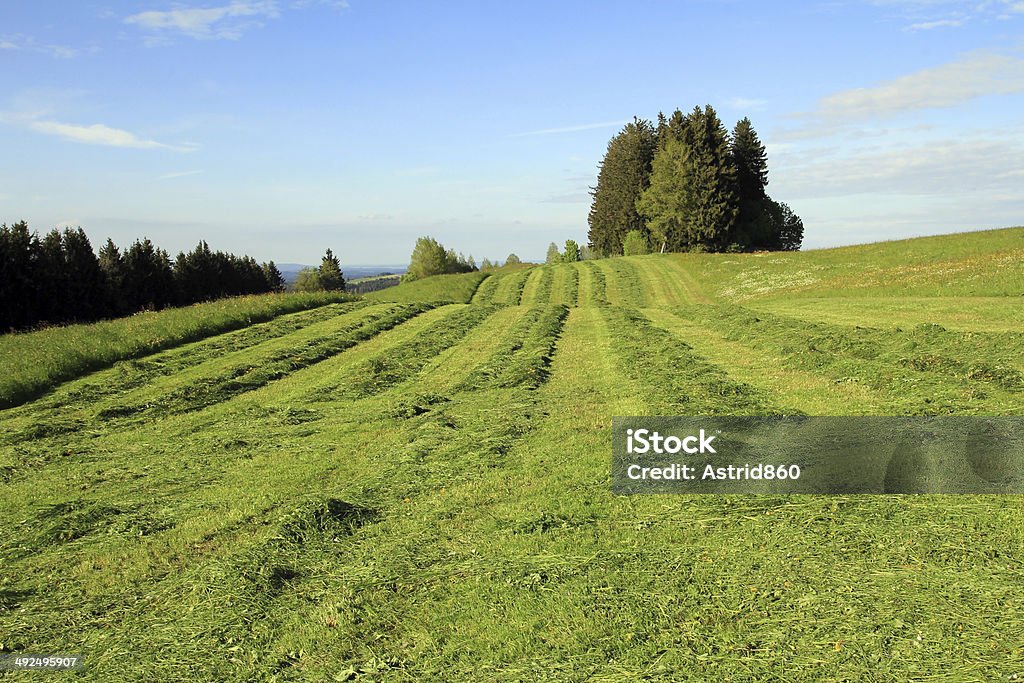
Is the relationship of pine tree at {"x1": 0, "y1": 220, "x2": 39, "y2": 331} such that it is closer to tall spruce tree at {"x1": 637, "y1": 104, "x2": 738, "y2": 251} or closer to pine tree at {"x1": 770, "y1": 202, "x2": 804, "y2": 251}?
tall spruce tree at {"x1": 637, "y1": 104, "x2": 738, "y2": 251}

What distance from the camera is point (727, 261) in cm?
5281

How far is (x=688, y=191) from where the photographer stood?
214 ft

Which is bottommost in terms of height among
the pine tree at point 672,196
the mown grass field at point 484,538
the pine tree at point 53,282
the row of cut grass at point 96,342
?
Answer: the mown grass field at point 484,538

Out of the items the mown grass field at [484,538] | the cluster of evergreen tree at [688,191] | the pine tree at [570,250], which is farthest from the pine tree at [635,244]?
the mown grass field at [484,538]

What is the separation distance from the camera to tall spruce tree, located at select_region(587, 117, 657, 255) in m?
82.4

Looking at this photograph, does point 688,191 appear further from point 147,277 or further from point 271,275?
point 271,275

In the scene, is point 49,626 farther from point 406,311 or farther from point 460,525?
point 406,311

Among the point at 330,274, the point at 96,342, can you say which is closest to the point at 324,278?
the point at 330,274

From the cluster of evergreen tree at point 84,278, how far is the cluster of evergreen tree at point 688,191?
4895cm

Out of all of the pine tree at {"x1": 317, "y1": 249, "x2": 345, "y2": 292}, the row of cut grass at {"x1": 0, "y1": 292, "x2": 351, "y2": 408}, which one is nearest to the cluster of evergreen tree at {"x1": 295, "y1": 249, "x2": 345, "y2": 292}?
the pine tree at {"x1": 317, "y1": 249, "x2": 345, "y2": 292}

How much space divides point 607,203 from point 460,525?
84812mm

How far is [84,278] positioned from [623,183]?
2333 inches

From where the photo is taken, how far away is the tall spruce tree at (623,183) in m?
82.4

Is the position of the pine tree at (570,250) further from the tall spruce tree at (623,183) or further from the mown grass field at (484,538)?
the mown grass field at (484,538)
